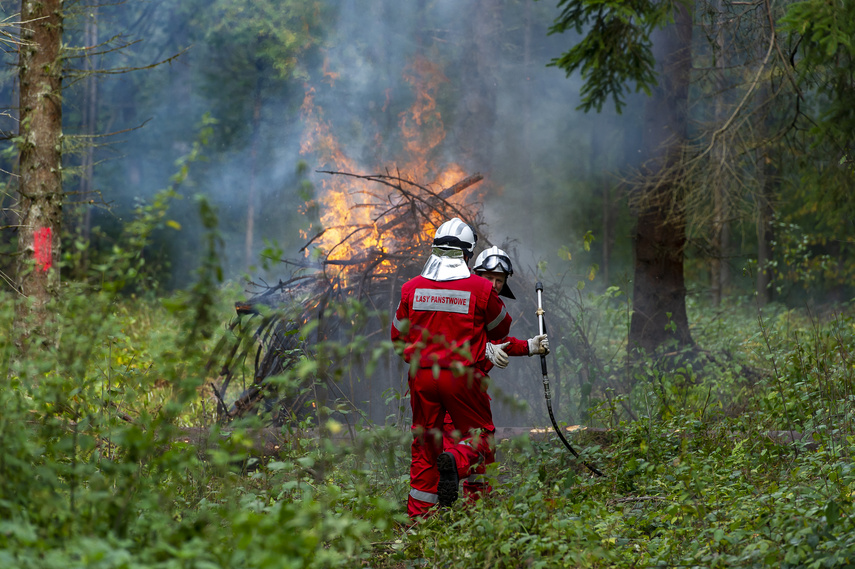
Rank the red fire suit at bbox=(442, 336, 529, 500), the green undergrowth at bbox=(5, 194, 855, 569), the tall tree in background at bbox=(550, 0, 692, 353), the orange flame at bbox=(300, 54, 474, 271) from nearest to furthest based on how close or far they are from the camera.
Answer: the green undergrowth at bbox=(5, 194, 855, 569)
the red fire suit at bbox=(442, 336, 529, 500)
the orange flame at bbox=(300, 54, 474, 271)
the tall tree in background at bbox=(550, 0, 692, 353)

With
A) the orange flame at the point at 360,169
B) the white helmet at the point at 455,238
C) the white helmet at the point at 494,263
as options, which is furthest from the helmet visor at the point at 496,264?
the orange flame at the point at 360,169

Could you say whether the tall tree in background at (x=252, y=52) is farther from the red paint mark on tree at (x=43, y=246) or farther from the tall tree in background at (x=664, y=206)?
the red paint mark on tree at (x=43, y=246)

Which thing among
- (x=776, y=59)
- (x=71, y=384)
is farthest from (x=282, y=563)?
(x=776, y=59)

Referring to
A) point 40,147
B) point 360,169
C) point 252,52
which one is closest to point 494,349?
point 40,147

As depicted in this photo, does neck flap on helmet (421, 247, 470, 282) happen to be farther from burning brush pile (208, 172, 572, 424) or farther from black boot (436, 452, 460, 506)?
burning brush pile (208, 172, 572, 424)

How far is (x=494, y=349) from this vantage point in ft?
17.1

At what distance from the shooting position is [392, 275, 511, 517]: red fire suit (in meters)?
4.82

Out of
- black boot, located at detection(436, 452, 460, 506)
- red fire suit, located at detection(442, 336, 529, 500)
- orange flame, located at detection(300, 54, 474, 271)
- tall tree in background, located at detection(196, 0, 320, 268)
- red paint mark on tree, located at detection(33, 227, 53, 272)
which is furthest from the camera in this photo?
tall tree in background, located at detection(196, 0, 320, 268)

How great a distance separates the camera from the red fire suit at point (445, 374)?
15.8ft

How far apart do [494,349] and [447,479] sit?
1036 mm

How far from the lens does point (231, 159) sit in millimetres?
20328

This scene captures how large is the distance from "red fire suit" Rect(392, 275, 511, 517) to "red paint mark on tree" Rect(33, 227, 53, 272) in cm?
380

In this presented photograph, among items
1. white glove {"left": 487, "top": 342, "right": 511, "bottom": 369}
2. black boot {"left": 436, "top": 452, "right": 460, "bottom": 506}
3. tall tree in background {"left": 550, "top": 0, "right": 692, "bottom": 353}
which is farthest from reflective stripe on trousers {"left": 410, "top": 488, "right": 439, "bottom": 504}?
tall tree in background {"left": 550, "top": 0, "right": 692, "bottom": 353}

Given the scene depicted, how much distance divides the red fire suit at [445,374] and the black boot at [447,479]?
0.10 metres
